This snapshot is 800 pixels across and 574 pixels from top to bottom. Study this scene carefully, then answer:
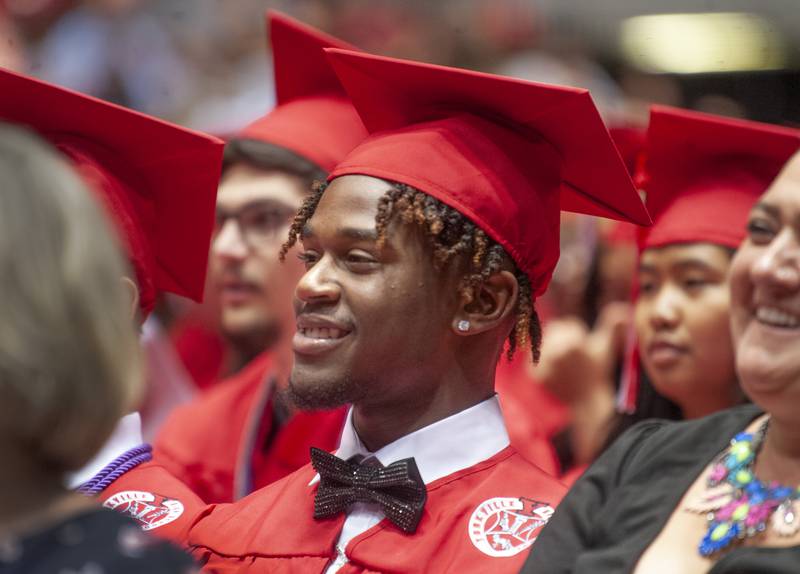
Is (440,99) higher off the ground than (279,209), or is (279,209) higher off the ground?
(440,99)

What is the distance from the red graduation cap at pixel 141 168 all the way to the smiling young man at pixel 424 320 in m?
0.46

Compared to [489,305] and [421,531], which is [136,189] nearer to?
[489,305]

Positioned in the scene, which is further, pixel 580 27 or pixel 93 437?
pixel 580 27

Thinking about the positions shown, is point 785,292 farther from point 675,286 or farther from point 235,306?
point 235,306

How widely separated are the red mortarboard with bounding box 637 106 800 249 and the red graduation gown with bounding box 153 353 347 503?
1.15 meters

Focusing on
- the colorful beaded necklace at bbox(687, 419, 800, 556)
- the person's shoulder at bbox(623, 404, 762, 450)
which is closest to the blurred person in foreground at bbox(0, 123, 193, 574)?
the colorful beaded necklace at bbox(687, 419, 800, 556)

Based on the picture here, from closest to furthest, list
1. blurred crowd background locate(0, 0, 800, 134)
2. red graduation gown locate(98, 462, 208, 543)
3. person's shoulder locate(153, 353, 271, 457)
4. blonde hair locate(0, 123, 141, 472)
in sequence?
blonde hair locate(0, 123, 141, 472) → red graduation gown locate(98, 462, 208, 543) → person's shoulder locate(153, 353, 271, 457) → blurred crowd background locate(0, 0, 800, 134)

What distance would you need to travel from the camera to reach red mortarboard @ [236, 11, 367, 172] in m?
3.89

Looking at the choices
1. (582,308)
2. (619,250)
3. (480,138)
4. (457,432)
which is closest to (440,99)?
(480,138)

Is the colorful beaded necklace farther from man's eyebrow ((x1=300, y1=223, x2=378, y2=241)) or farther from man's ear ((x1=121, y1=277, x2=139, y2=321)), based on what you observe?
man's ear ((x1=121, y1=277, x2=139, y2=321))

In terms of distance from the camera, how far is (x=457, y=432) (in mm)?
2715

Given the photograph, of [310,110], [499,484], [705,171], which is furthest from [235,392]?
[499,484]

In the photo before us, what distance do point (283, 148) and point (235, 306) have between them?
0.64 metres

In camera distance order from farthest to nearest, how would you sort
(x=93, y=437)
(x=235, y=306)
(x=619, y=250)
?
(x=619, y=250) → (x=235, y=306) → (x=93, y=437)
